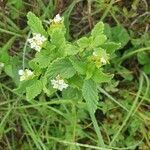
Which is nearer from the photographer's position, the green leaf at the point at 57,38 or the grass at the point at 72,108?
the green leaf at the point at 57,38

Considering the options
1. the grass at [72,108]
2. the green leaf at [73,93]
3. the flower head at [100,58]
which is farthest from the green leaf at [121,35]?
the flower head at [100,58]

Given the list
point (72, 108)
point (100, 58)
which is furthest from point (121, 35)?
point (100, 58)

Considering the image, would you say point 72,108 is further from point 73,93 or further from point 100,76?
point 100,76

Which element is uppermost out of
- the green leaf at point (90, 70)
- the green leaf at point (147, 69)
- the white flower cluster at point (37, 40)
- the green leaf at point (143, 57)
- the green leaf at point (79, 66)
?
the white flower cluster at point (37, 40)

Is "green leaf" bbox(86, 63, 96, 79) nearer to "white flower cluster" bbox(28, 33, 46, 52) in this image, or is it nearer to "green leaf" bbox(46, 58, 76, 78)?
"green leaf" bbox(46, 58, 76, 78)

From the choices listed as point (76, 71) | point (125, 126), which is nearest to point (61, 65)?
point (76, 71)

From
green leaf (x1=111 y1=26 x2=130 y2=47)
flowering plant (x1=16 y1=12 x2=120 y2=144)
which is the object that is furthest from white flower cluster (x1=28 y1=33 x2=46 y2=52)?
green leaf (x1=111 y1=26 x2=130 y2=47)

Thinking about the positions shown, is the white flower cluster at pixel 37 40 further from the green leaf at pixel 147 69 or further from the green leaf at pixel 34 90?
the green leaf at pixel 147 69

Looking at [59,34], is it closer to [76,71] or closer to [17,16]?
[76,71]

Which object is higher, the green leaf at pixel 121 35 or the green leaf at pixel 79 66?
the green leaf at pixel 79 66
